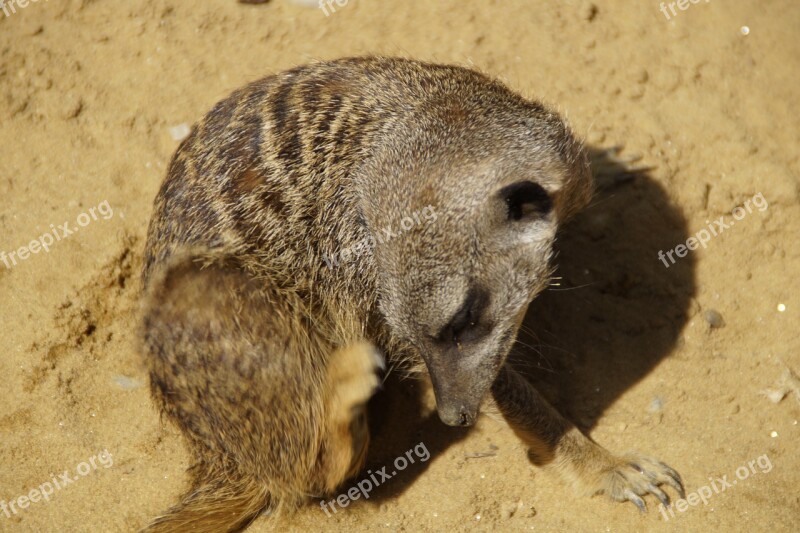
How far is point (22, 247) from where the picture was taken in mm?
3371

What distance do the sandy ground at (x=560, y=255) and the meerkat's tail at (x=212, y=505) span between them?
→ 221mm

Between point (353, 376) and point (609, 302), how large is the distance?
124 cm

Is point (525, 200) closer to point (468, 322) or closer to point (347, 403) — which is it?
point (468, 322)

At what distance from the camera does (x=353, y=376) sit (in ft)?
8.91

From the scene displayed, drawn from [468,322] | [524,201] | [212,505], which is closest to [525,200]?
[524,201]

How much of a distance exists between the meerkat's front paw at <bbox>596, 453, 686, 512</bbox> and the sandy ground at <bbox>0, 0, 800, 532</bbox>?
0.05m

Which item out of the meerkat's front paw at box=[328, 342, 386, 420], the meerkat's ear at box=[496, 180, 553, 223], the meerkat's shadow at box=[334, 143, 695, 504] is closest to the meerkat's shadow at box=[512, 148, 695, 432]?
the meerkat's shadow at box=[334, 143, 695, 504]

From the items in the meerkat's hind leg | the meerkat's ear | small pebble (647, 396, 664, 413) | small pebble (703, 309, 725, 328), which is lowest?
small pebble (647, 396, 664, 413)

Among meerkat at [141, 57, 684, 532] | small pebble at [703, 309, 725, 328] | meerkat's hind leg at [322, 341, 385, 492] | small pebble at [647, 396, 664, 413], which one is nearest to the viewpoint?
meerkat at [141, 57, 684, 532]

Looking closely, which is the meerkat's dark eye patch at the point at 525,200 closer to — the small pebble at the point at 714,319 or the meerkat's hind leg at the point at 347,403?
the meerkat's hind leg at the point at 347,403

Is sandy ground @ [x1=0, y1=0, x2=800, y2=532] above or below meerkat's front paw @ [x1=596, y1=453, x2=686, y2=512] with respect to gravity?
above

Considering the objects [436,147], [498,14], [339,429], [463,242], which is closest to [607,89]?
[498,14]

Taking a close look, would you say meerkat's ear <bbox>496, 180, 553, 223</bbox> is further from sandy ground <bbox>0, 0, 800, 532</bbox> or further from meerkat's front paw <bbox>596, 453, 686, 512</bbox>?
meerkat's front paw <bbox>596, 453, 686, 512</bbox>

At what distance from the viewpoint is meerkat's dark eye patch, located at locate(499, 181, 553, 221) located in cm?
226
